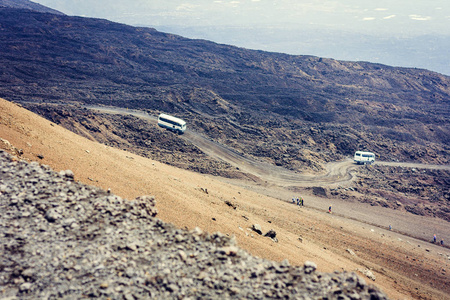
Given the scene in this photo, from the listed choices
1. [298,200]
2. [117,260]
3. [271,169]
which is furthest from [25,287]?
[271,169]

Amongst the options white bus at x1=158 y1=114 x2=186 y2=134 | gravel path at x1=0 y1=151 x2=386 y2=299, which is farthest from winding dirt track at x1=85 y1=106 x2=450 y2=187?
gravel path at x1=0 y1=151 x2=386 y2=299

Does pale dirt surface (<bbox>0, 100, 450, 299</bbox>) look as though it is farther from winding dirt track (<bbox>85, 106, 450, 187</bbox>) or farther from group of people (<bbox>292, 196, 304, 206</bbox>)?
winding dirt track (<bbox>85, 106, 450, 187</bbox>)

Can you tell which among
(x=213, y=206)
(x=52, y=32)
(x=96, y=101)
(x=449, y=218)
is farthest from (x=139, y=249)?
(x=52, y=32)

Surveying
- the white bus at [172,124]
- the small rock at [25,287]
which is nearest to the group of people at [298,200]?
the white bus at [172,124]

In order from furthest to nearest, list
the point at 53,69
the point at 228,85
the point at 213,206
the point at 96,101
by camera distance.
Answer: the point at 228,85
the point at 53,69
the point at 96,101
the point at 213,206

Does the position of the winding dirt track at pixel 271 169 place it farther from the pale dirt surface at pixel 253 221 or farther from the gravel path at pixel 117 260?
the gravel path at pixel 117 260

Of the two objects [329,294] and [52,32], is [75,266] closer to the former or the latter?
[329,294]

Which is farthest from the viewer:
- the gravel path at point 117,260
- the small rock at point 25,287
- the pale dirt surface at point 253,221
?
the pale dirt surface at point 253,221

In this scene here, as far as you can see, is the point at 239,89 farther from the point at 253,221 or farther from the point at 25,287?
the point at 25,287
